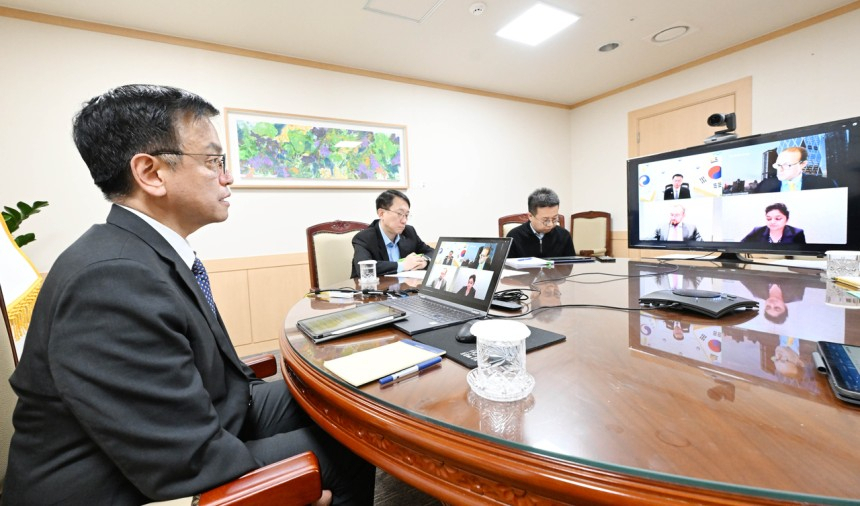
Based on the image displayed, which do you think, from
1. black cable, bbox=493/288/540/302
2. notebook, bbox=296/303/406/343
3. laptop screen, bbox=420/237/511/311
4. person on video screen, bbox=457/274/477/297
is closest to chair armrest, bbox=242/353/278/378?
notebook, bbox=296/303/406/343

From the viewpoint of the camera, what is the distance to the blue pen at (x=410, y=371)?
25.0 inches

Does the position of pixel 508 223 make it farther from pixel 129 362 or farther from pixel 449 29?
pixel 129 362

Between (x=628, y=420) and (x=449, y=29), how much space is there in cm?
297

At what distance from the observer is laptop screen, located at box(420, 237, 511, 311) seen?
1021mm

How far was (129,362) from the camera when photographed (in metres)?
0.56

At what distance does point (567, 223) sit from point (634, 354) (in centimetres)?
442

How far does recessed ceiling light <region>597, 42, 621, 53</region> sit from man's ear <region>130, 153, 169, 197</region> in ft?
11.6

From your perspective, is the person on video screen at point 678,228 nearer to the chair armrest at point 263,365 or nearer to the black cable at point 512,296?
the black cable at point 512,296

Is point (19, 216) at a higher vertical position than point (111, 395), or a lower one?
higher

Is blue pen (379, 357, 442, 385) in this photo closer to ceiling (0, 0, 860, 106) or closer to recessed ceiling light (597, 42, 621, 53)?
ceiling (0, 0, 860, 106)

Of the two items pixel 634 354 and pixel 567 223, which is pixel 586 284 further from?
pixel 567 223

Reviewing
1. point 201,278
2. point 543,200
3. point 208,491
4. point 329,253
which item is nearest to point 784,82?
point 543,200

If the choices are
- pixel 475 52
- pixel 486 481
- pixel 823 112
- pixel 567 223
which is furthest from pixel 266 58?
pixel 823 112

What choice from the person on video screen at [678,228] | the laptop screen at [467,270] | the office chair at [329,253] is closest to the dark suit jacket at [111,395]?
the laptop screen at [467,270]
